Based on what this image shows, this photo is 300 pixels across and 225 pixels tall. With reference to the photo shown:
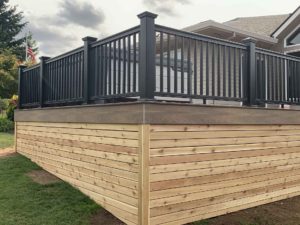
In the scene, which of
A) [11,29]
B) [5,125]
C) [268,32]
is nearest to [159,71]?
[268,32]

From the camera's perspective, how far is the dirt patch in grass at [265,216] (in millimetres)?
4910

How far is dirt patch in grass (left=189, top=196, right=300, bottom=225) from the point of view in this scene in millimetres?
4910

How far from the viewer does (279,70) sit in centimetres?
652

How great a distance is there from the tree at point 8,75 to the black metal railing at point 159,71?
1762cm

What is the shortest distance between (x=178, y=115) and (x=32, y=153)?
4.29m

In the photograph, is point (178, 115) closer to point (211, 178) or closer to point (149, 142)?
point (149, 142)

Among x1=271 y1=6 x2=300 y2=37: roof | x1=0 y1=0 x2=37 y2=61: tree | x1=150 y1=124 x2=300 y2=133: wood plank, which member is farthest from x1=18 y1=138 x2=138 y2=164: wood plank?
x1=0 y1=0 x2=37 y2=61: tree

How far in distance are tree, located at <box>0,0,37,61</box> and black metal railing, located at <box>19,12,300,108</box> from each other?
2781cm

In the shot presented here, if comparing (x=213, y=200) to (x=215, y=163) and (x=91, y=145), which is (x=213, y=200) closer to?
(x=215, y=163)

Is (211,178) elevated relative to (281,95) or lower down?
lower down

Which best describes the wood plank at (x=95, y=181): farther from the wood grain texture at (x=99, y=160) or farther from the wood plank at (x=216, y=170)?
the wood plank at (x=216, y=170)

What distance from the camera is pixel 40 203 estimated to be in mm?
5281

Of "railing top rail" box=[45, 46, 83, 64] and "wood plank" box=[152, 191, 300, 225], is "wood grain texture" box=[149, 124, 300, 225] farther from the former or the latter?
"railing top rail" box=[45, 46, 83, 64]

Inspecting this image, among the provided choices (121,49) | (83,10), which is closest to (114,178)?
(121,49)
